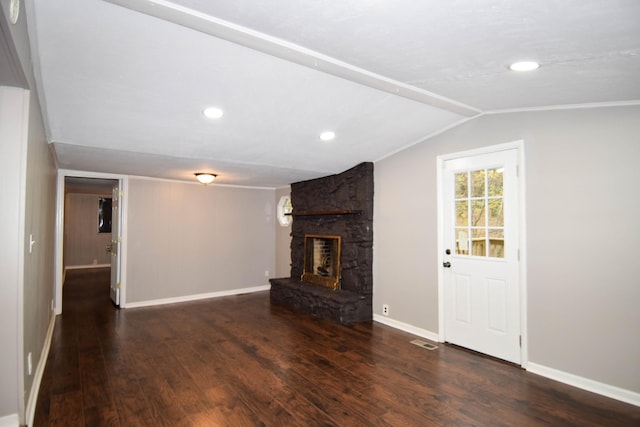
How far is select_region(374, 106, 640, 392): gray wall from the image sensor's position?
8.46 ft

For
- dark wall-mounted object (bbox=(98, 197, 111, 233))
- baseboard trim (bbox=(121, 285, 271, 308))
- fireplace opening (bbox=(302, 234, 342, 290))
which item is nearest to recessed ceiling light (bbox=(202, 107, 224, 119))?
fireplace opening (bbox=(302, 234, 342, 290))

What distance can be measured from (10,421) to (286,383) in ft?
5.66

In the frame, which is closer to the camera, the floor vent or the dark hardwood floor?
the dark hardwood floor

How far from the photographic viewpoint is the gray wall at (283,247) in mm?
6645

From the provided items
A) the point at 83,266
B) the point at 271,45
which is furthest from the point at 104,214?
the point at 271,45

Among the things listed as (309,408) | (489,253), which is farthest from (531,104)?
(309,408)

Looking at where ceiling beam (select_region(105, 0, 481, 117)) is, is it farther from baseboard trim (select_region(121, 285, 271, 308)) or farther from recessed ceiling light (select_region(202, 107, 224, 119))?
baseboard trim (select_region(121, 285, 271, 308))

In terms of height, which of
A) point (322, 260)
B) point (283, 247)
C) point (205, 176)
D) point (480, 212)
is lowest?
point (322, 260)

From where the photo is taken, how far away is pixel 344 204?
16.7ft

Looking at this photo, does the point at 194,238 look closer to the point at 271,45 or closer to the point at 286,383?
the point at 286,383

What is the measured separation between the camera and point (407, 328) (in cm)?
420

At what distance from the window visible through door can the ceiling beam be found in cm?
102

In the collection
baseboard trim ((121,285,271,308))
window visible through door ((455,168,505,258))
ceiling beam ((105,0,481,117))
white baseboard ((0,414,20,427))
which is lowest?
baseboard trim ((121,285,271,308))

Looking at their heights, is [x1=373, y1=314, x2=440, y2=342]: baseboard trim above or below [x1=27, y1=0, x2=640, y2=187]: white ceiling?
below
